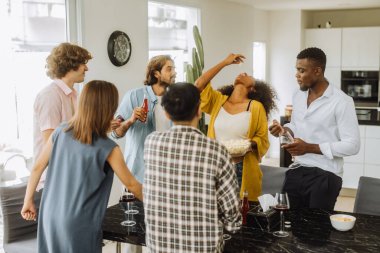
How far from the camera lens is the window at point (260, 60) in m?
8.87

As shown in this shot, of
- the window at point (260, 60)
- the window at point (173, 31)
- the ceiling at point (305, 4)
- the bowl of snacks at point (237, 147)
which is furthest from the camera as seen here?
the window at point (260, 60)

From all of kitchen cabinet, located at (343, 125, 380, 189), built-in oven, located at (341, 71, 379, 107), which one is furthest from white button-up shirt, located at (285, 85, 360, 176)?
built-in oven, located at (341, 71, 379, 107)

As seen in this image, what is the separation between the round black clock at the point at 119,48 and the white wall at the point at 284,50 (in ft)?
14.8

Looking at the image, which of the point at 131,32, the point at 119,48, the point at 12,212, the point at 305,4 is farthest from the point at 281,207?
the point at 305,4

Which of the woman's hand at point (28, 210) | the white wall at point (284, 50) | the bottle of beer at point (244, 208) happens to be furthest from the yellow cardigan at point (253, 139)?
the white wall at point (284, 50)

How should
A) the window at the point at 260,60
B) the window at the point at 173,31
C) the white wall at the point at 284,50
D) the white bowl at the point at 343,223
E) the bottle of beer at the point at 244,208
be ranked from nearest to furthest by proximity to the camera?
the white bowl at the point at 343,223 → the bottle of beer at the point at 244,208 → the window at the point at 173,31 → the white wall at the point at 284,50 → the window at the point at 260,60

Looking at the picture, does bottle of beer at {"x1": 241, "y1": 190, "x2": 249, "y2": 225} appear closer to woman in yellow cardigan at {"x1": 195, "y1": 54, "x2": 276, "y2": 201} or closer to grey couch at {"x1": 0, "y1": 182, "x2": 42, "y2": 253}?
woman in yellow cardigan at {"x1": 195, "y1": 54, "x2": 276, "y2": 201}

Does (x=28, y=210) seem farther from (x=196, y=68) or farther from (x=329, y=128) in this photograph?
(x=196, y=68)

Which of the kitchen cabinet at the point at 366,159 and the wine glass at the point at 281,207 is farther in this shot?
the kitchen cabinet at the point at 366,159

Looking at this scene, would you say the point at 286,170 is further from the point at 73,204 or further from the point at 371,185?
the point at 73,204

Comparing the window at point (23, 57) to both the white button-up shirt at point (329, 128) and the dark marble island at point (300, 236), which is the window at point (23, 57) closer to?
the dark marble island at point (300, 236)

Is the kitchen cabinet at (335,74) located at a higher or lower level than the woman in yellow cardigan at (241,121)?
higher

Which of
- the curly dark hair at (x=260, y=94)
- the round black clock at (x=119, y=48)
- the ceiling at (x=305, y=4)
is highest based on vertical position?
the ceiling at (x=305, y=4)

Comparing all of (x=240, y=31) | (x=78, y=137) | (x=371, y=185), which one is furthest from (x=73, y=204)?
(x=240, y=31)
